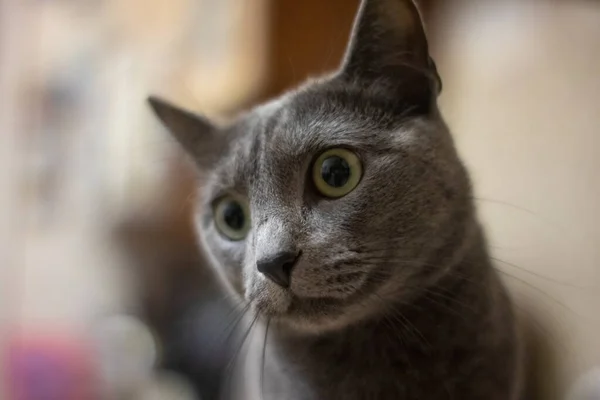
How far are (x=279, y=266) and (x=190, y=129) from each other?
36 centimetres

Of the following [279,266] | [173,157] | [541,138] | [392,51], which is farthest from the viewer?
[541,138]

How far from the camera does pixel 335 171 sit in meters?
0.74

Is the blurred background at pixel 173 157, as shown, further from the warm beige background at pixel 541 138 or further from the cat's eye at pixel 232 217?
the cat's eye at pixel 232 217

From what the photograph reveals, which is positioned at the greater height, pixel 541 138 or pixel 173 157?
pixel 541 138

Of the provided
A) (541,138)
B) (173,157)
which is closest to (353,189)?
(173,157)

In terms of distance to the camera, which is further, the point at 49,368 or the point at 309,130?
the point at 49,368

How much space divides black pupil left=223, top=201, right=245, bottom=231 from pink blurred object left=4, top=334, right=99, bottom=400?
72cm

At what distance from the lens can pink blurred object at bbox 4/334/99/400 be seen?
1.39 m

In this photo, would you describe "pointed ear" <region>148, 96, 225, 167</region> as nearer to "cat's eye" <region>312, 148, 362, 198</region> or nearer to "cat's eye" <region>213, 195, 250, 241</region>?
"cat's eye" <region>213, 195, 250, 241</region>

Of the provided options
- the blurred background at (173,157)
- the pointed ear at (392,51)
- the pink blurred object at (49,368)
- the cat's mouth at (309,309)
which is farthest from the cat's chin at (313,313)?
the pink blurred object at (49,368)

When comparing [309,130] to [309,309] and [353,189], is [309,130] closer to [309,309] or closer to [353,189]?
[353,189]

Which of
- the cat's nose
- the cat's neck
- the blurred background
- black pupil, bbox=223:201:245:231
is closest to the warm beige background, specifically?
the blurred background

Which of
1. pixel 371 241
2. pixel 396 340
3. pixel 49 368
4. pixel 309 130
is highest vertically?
pixel 309 130

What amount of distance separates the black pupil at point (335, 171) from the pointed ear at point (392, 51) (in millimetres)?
117
